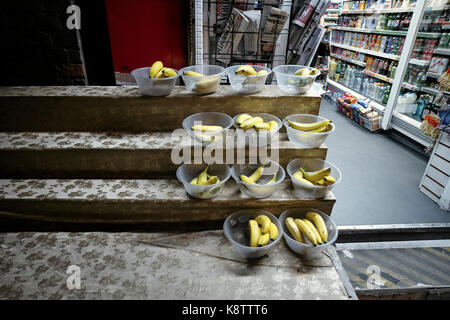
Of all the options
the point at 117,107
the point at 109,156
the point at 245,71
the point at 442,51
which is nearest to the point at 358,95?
the point at 442,51

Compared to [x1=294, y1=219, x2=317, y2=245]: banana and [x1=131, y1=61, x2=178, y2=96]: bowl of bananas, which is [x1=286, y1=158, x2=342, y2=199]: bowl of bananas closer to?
[x1=294, y1=219, x2=317, y2=245]: banana

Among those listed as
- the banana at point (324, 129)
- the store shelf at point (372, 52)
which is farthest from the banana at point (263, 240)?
the store shelf at point (372, 52)

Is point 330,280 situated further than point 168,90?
No

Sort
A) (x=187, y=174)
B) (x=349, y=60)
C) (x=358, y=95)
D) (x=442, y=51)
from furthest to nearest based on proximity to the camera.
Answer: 1. (x=349, y=60)
2. (x=358, y=95)
3. (x=442, y=51)
4. (x=187, y=174)

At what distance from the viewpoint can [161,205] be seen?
160 centimetres

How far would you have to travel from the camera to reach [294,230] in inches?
56.7

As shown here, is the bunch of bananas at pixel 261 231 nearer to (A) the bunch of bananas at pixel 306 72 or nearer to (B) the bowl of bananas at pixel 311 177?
(B) the bowl of bananas at pixel 311 177

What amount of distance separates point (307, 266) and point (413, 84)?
3789mm

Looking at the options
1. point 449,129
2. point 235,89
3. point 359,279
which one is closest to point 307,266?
point 359,279

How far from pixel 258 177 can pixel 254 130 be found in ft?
0.99

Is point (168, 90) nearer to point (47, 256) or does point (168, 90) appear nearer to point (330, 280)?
point (47, 256)

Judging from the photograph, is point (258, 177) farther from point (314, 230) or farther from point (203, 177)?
point (314, 230)

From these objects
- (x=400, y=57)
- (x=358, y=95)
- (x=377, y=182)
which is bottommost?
(x=377, y=182)
